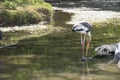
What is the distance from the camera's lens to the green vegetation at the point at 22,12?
74.2ft

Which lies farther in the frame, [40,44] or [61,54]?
[40,44]

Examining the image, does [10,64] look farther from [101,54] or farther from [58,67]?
[101,54]

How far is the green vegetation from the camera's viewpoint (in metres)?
22.6

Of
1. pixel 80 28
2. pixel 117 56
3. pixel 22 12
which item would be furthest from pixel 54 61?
pixel 22 12

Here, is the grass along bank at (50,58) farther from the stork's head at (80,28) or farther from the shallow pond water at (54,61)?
the stork's head at (80,28)

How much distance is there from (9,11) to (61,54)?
8.61m

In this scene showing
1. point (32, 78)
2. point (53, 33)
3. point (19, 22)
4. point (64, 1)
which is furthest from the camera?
point (64, 1)

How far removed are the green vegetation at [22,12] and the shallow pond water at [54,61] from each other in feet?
11.2

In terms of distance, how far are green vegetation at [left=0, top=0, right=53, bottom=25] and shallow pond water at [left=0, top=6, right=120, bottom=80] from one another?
3405 mm

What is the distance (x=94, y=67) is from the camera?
42.6 ft

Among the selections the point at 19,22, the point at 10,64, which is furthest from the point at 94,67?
the point at 19,22

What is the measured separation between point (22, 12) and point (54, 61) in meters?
9.78

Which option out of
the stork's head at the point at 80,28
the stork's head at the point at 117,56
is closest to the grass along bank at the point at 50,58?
the stork's head at the point at 117,56

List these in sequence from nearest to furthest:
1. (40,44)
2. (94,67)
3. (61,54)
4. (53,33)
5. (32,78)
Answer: (32,78), (94,67), (61,54), (40,44), (53,33)
